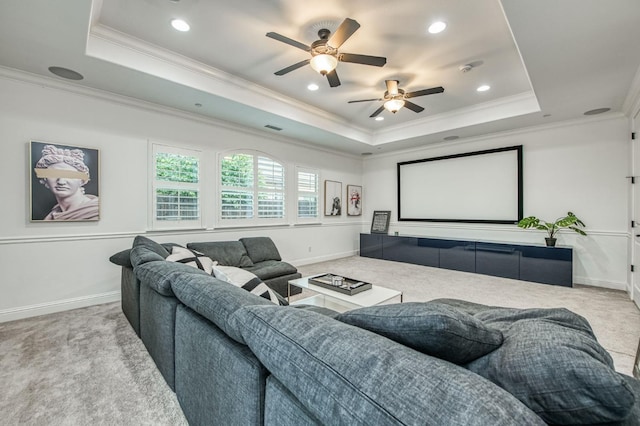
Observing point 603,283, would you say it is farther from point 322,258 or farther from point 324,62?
point 324,62

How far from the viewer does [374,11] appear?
102 inches

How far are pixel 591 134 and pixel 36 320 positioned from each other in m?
7.91

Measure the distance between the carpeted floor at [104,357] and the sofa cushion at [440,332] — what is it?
5.03 ft

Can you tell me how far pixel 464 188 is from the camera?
5.89m

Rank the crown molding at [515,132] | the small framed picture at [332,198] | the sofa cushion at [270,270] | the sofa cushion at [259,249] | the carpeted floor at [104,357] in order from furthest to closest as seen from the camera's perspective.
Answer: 1. the small framed picture at [332,198]
2. the crown molding at [515,132]
3. the sofa cushion at [259,249]
4. the sofa cushion at [270,270]
5. the carpeted floor at [104,357]

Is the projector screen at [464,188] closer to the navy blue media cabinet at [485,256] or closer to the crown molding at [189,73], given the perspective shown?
the navy blue media cabinet at [485,256]

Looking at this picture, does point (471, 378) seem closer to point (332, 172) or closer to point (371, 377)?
point (371, 377)

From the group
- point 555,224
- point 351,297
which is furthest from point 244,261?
point 555,224

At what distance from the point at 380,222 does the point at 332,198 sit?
143 cm

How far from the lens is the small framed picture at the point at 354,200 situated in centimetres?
718

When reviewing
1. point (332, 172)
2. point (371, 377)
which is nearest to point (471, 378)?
point (371, 377)

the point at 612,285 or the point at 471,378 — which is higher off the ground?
the point at 471,378

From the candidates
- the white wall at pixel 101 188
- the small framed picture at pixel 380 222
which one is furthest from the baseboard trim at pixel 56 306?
the small framed picture at pixel 380 222

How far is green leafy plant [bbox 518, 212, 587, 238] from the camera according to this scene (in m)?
4.52
